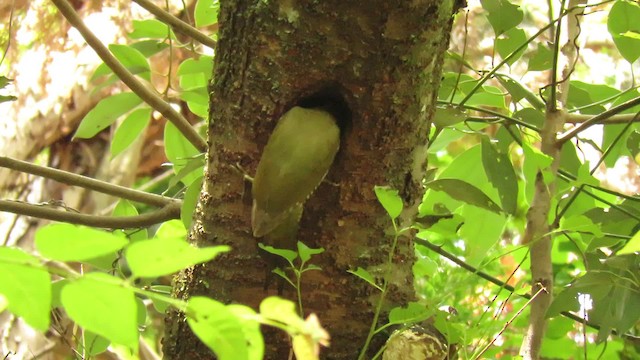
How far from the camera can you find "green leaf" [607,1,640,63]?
83 cm

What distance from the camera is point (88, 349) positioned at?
784mm

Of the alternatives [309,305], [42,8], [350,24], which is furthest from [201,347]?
[42,8]

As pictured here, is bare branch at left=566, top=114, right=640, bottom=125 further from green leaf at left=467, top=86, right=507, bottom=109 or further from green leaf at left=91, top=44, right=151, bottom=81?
green leaf at left=91, top=44, right=151, bottom=81

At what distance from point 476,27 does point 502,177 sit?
1782 millimetres

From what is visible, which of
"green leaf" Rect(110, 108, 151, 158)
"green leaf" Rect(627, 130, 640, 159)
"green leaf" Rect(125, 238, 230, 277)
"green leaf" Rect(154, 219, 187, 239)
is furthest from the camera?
"green leaf" Rect(110, 108, 151, 158)

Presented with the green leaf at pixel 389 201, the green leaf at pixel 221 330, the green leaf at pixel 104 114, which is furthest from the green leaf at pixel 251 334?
the green leaf at pixel 104 114

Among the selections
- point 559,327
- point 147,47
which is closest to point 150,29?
point 147,47

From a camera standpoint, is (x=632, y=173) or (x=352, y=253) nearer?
(x=352, y=253)

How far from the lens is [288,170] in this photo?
65 cm

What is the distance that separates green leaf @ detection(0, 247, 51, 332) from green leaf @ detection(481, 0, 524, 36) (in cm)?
65

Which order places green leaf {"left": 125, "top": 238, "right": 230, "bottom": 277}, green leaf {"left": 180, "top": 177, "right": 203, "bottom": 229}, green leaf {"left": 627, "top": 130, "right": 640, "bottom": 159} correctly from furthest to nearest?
green leaf {"left": 627, "top": 130, "right": 640, "bottom": 159} → green leaf {"left": 180, "top": 177, "right": 203, "bottom": 229} → green leaf {"left": 125, "top": 238, "right": 230, "bottom": 277}

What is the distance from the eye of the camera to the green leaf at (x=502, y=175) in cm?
82

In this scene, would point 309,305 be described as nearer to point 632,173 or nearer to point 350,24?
point 350,24

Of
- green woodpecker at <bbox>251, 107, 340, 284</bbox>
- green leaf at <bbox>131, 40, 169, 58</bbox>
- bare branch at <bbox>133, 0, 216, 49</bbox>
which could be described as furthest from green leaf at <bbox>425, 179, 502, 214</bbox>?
green leaf at <bbox>131, 40, 169, 58</bbox>
